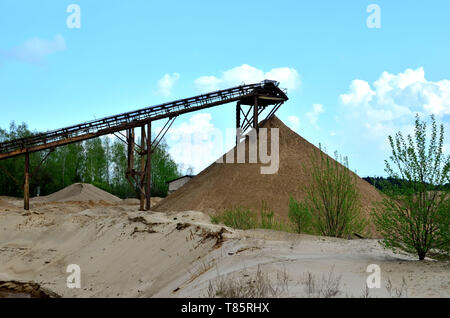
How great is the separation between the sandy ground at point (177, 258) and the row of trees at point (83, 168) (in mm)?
36378

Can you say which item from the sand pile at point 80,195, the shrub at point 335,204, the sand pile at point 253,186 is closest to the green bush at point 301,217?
the shrub at point 335,204

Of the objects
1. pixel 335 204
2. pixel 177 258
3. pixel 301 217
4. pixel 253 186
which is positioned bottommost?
pixel 177 258

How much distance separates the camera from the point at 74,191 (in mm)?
44844

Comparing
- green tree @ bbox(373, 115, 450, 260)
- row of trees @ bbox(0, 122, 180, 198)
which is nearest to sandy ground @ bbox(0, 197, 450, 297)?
green tree @ bbox(373, 115, 450, 260)

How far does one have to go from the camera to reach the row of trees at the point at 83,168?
52.9m

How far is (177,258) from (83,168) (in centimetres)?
5163

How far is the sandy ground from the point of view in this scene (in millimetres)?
7539

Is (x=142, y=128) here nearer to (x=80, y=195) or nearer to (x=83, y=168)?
(x=80, y=195)

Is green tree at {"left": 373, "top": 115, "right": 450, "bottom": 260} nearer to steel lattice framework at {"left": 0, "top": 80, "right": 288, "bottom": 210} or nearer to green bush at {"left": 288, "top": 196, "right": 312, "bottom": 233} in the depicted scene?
green bush at {"left": 288, "top": 196, "right": 312, "bottom": 233}

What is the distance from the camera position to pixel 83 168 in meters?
59.8

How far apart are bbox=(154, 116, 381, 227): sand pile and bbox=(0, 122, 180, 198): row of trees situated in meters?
29.7

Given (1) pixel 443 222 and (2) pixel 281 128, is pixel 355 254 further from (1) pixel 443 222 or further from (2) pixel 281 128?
(2) pixel 281 128

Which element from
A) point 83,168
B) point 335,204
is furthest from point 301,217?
point 83,168
